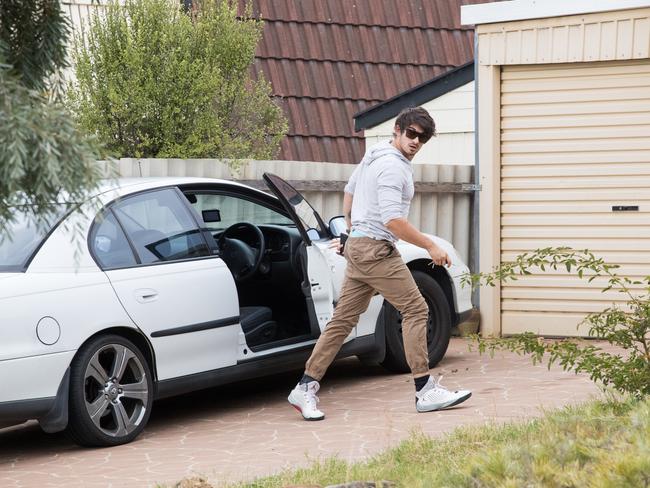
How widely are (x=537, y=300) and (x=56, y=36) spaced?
7499 millimetres

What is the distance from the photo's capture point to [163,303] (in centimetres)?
790

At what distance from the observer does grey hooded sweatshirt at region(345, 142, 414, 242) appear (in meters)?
8.03

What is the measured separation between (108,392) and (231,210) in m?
2.14

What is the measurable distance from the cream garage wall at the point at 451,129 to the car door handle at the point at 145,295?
7176 millimetres

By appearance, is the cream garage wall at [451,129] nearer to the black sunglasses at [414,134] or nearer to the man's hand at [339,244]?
the man's hand at [339,244]

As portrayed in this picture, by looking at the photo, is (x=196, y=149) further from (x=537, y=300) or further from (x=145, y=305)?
(x=145, y=305)

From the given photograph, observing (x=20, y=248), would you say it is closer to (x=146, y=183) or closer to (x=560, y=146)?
(x=146, y=183)

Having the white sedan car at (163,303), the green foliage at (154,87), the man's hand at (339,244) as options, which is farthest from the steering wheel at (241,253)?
the green foliage at (154,87)

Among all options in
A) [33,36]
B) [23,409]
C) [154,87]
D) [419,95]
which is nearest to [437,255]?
[23,409]

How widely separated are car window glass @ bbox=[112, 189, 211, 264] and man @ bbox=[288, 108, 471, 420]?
0.97m

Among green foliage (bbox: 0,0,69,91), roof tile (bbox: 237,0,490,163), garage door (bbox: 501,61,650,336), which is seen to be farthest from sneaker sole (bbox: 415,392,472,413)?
roof tile (bbox: 237,0,490,163)

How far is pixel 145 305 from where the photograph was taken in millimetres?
7793

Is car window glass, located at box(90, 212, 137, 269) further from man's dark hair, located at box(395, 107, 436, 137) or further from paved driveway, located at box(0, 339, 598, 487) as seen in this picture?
man's dark hair, located at box(395, 107, 436, 137)

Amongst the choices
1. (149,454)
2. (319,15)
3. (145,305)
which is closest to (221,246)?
(145,305)
